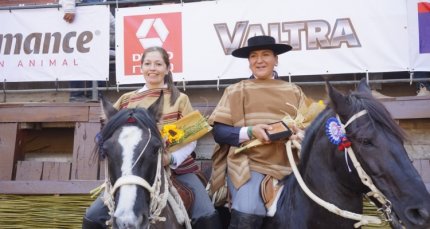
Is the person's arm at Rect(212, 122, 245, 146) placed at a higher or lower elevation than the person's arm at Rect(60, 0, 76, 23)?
lower

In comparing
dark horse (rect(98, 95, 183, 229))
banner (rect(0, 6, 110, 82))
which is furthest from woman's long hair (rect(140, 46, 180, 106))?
banner (rect(0, 6, 110, 82))

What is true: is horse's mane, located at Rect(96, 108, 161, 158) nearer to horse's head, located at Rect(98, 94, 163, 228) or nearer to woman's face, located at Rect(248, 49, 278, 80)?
horse's head, located at Rect(98, 94, 163, 228)

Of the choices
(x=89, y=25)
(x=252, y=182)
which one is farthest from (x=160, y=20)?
(x=252, y=182)

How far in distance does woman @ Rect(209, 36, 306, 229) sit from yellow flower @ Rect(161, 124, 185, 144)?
0.39 m

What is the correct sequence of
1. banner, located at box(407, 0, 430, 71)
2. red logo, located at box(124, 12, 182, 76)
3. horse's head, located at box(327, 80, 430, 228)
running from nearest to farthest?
horse's head, located at box(327, 80, 430, 228)
banner, located at box(407, 0, 430, 71)
red logo, located at box(124, 12, 182, 76)

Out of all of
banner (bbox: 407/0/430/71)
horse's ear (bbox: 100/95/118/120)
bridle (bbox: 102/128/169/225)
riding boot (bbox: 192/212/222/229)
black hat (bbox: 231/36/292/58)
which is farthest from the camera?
banner (bbox: 407/0/430/71)

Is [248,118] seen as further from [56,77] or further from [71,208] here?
[56,77]

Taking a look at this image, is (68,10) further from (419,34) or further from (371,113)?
(371,113)

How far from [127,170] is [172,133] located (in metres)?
0.84

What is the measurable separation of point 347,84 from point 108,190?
3794 mm

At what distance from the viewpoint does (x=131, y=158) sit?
9.00 ft

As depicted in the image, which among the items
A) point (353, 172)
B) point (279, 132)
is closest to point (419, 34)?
point (279, 132)

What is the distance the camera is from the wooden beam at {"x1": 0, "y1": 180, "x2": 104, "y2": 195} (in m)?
5.07

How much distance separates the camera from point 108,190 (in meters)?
2.86
